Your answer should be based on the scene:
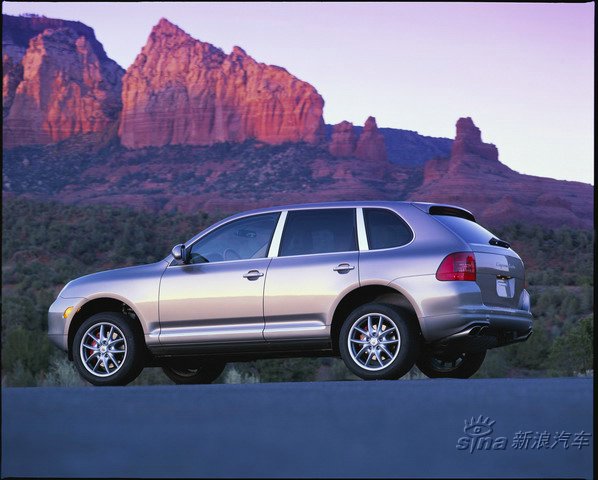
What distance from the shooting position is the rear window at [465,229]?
10375mm

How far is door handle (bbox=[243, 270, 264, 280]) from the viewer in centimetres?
1055

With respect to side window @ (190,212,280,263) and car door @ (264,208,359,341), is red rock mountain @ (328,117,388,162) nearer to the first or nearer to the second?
side window @ (190,212,280,263)

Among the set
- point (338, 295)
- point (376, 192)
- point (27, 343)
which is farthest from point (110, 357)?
point (376, 192)

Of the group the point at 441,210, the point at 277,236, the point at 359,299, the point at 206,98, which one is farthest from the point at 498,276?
the point at 206,98

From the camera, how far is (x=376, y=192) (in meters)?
85.8

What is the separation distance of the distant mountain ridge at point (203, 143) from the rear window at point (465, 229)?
63.3 m

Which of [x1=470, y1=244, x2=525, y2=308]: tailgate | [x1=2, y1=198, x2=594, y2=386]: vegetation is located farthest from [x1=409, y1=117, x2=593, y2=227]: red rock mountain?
[x1=470, y1=244, x2=525, y2=308]: tailgate

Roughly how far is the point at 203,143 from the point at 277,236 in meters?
92.6

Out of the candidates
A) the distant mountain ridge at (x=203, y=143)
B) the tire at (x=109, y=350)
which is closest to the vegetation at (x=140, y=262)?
the tire at (x=109, y=350)

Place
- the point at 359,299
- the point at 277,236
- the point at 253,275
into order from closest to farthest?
the point at 359,299, the point at 253,275, the point at 277,236

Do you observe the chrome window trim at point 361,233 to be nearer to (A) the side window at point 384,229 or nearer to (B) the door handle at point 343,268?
(A) the side window at point 384,229

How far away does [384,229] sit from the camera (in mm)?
10500

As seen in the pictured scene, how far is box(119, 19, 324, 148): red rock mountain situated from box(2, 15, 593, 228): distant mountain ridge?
0.38 ft

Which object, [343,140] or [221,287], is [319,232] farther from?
[343,140]
